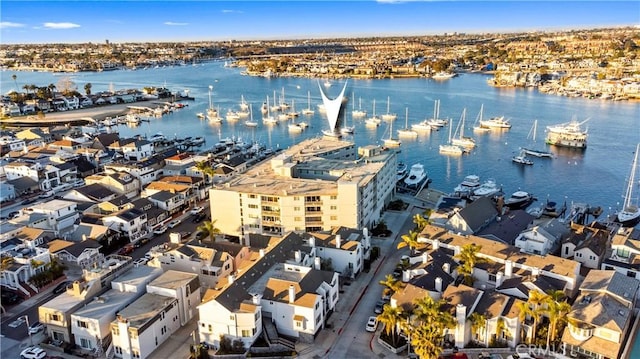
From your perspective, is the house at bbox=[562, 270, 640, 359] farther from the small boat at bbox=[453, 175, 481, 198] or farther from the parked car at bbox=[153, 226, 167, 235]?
the parked car at bbox=[153, 226, 167, 235]

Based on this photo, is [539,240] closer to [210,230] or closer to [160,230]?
[210,230]

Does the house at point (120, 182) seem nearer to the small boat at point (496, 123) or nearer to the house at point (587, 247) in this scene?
the house at point (587, 247)

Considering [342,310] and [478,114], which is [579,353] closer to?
[342,310]

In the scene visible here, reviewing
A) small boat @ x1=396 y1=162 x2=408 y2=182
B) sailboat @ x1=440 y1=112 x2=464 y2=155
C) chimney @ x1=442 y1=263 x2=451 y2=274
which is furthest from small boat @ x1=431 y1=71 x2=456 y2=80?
chimney @ x1=442 y1=263 x2=451 y2=274

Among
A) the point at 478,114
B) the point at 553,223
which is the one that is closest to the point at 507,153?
the point at 478,114

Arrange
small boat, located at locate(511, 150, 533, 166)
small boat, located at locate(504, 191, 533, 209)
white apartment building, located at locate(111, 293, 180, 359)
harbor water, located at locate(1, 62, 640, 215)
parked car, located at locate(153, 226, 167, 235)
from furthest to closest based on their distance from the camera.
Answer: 1. small boat, located at locate(511, 150, 533, 166)
2. harbor water, located at locate(1, 62, 640, 215)
3. small boat, located at locate(504, 191, 533, 209)
4. parked car, located at locate(153, 226, 167, 235)
5. white apartment building, located at locate(111, 293, 180, 359)
